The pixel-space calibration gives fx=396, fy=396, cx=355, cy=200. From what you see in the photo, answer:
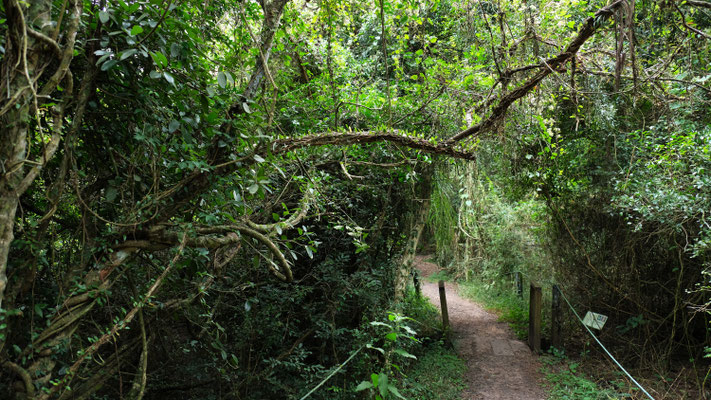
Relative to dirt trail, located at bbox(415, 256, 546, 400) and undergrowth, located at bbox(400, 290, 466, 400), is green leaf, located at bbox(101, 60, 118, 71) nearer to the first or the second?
undergrowth, located at bbox(400, 290, 466, 400)

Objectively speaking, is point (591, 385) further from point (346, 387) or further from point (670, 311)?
point (346, 387)

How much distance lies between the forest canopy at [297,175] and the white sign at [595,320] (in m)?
0.44

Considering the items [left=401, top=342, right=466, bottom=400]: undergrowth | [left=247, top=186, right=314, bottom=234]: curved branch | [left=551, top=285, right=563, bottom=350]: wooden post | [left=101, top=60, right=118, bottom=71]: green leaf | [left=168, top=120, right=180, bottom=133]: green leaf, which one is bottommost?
[left=401, top=342, right=466, bottom=400]: undergrowth

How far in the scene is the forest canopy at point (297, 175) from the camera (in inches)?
58.1

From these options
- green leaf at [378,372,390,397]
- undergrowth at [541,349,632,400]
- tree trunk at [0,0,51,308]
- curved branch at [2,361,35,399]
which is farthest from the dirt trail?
tree trunk at [0,0,51,308]

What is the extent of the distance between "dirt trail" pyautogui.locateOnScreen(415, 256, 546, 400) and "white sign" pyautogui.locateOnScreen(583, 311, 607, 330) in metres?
0.85

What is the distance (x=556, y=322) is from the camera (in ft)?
17.8

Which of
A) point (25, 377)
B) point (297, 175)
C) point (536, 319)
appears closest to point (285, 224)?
point (25, 377)

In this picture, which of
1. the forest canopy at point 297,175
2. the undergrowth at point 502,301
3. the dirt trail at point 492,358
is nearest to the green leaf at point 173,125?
the forest canopy at point 297,175

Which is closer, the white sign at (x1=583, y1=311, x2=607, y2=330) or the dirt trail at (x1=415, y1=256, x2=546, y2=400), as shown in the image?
the dirt trail at (x1=415, y1=256, x2=546, y2=400)

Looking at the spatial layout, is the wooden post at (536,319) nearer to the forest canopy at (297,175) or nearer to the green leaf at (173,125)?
the forest canopy at (297,175)

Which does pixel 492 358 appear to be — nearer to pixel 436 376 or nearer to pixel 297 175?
pixel 436 376

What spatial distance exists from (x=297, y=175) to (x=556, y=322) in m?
4.24

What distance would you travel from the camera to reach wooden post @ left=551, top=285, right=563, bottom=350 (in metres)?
5.40
